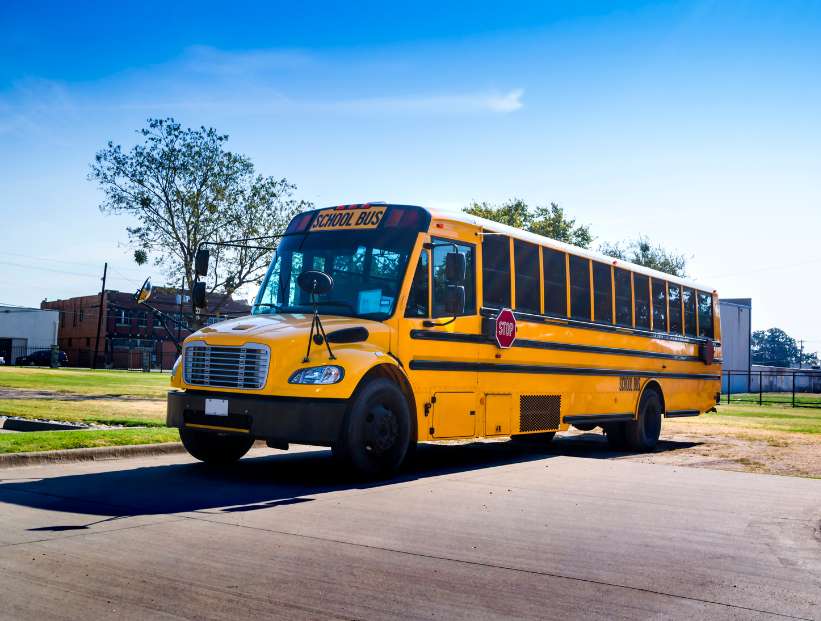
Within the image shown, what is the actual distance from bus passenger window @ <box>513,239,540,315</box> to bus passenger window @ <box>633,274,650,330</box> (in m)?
3.60

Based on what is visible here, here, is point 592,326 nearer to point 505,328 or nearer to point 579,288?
point 579,288

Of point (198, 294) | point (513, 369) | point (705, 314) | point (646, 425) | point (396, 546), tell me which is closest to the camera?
point (396, 546)

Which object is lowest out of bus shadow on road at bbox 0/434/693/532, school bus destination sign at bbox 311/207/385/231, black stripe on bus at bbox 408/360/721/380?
bus shadow on road at bbox 0/434/693/532

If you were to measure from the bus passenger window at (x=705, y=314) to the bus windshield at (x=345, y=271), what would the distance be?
31.4 feet

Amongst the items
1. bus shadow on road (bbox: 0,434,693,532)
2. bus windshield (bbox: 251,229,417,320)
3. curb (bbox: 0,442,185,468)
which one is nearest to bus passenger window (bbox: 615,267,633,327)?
bus shadow on road (bbox: 0,434,693,532)

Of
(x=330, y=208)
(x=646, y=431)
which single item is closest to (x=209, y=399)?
(x=330, y=208)

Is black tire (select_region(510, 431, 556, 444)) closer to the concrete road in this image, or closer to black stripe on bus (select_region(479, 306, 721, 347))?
black stripe on bus (select_region(479, 306, 721, 347))

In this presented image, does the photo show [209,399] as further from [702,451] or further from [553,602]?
[702,451]

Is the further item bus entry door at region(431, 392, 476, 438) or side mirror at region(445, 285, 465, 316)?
side mirror at region(445, 285, 465, 316)

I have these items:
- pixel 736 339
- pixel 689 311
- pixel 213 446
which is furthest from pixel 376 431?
pixel 736 339

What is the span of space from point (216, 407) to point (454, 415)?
2.88 metres

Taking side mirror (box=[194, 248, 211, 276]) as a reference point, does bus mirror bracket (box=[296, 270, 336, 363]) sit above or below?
below

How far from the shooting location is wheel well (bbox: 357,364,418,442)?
31.0 feet

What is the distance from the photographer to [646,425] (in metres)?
15.5
